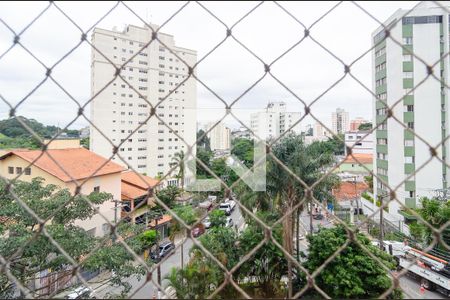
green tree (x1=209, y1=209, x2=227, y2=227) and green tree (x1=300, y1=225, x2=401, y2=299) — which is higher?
green tree (x1=209, y1=209, x2=227, y2=227)

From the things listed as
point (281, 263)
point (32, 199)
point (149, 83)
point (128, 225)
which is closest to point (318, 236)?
point (281, 263)

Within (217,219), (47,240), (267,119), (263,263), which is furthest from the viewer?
(217,219)

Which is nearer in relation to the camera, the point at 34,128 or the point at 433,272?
the point at 34,128

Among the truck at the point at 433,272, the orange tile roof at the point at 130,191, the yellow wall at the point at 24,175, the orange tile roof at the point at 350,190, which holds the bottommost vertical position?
the truck at the point at 433,272

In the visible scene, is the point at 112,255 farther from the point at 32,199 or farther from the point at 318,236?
the point at 318,236

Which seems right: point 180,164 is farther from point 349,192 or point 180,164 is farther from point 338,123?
point 349,192

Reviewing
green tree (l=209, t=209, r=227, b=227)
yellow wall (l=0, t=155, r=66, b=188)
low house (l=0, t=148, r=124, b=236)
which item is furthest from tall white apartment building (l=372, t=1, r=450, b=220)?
yellow wall (l=0, t=155, r=66, b=188)

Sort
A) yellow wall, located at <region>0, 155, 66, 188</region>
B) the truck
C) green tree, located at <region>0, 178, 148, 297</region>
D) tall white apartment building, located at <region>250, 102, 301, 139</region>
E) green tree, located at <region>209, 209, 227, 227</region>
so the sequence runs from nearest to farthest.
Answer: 1. tall white apartment building, located at <region>250, 102, 301, 139</region>
2. green tree, located at <region>0, 178, 148, 297</region>
3. yellow wall, located at <region>0, 155, 66, 188</region>
4. the truck
5. green tree, located at <region>209, 209, 227, 227</region>

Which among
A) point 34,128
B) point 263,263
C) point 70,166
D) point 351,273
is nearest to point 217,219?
point 263,263

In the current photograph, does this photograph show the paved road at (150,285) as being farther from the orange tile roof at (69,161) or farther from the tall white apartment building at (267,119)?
the orange tile roof at (69,161)

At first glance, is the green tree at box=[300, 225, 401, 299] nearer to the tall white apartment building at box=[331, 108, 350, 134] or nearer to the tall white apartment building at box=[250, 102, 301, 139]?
the tall white apartment building at box=[331, 108, 350, 134]

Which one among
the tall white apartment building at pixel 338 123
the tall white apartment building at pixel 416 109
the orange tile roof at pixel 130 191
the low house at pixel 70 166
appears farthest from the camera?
the tall white apartment building at pixel 416 109

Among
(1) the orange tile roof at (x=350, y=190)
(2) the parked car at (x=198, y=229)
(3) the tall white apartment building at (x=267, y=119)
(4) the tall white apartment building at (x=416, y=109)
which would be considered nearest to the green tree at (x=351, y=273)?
(3) the tall white apartment building at (x=267, y=119)

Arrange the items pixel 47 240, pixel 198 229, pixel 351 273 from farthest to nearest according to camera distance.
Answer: pixel 351 273 < pixel 47 240 < pixel 198 229
